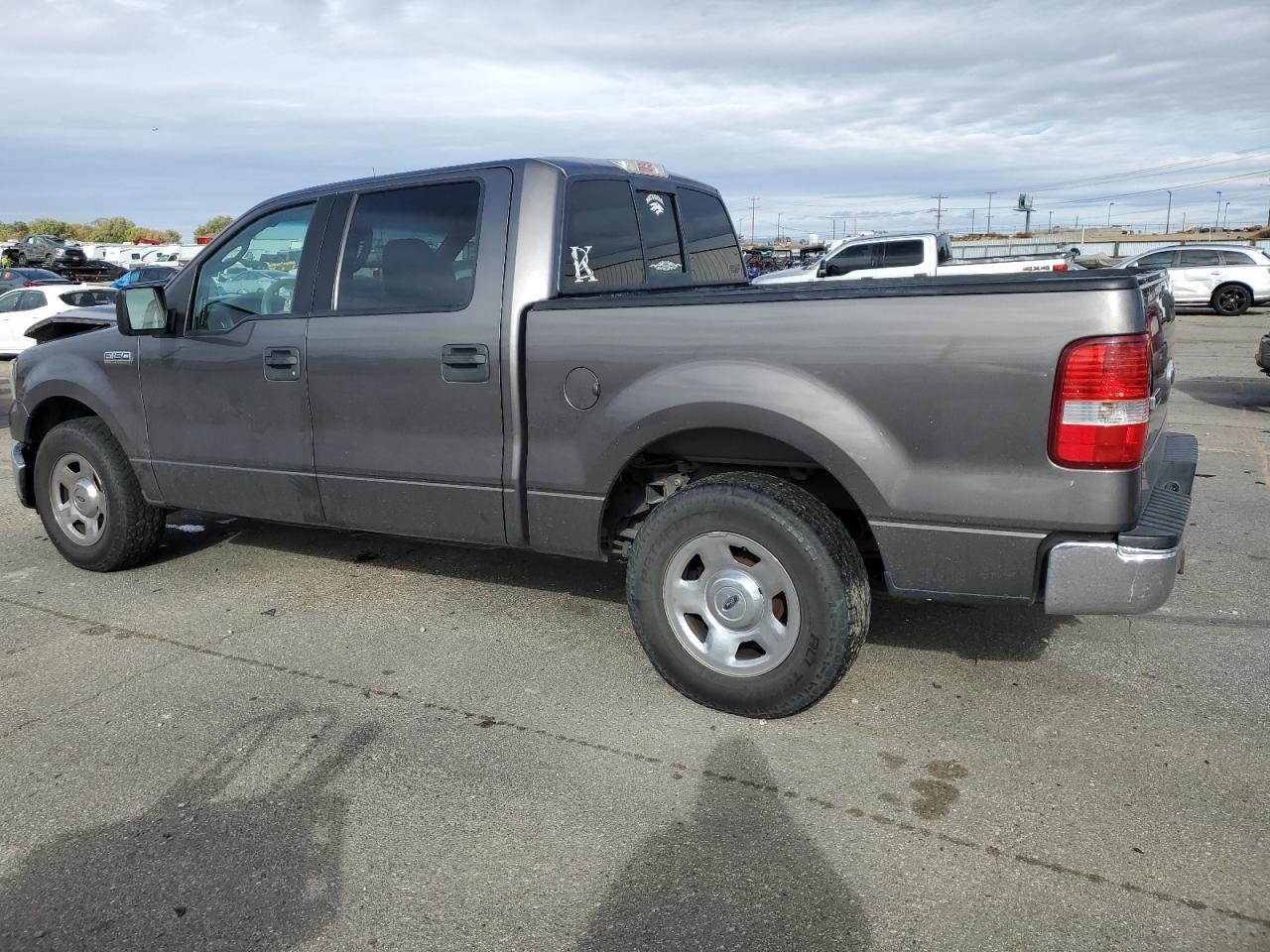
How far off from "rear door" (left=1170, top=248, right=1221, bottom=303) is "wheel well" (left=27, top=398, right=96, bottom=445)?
78.2ft

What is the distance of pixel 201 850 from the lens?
9.54 ft

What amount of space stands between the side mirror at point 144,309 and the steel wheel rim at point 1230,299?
24713 mm

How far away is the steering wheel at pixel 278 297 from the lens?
460cm

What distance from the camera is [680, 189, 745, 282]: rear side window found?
5.21m

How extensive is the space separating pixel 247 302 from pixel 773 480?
2698 millimetres

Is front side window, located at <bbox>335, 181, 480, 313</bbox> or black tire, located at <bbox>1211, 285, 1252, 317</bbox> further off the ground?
front side window, located at <bbox>335, 181, 480, 313</bbox>

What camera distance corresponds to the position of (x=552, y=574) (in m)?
5.34

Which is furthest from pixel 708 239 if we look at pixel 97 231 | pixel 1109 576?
pixel 97 231

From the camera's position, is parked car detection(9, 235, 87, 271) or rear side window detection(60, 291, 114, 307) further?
parked car detection(9, 235, 87, 271)

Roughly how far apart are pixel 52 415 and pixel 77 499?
560mm

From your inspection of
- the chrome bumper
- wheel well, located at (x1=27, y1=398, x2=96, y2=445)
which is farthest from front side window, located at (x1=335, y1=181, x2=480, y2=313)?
the chrome bumper

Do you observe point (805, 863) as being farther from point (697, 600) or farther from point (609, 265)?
point (609, 265)

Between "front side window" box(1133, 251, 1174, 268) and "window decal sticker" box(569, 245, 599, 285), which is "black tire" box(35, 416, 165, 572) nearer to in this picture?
"window decal sticker" box(569, 245, 599, 285)

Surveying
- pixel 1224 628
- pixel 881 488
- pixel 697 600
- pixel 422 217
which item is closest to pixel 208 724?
pixel 697 600
